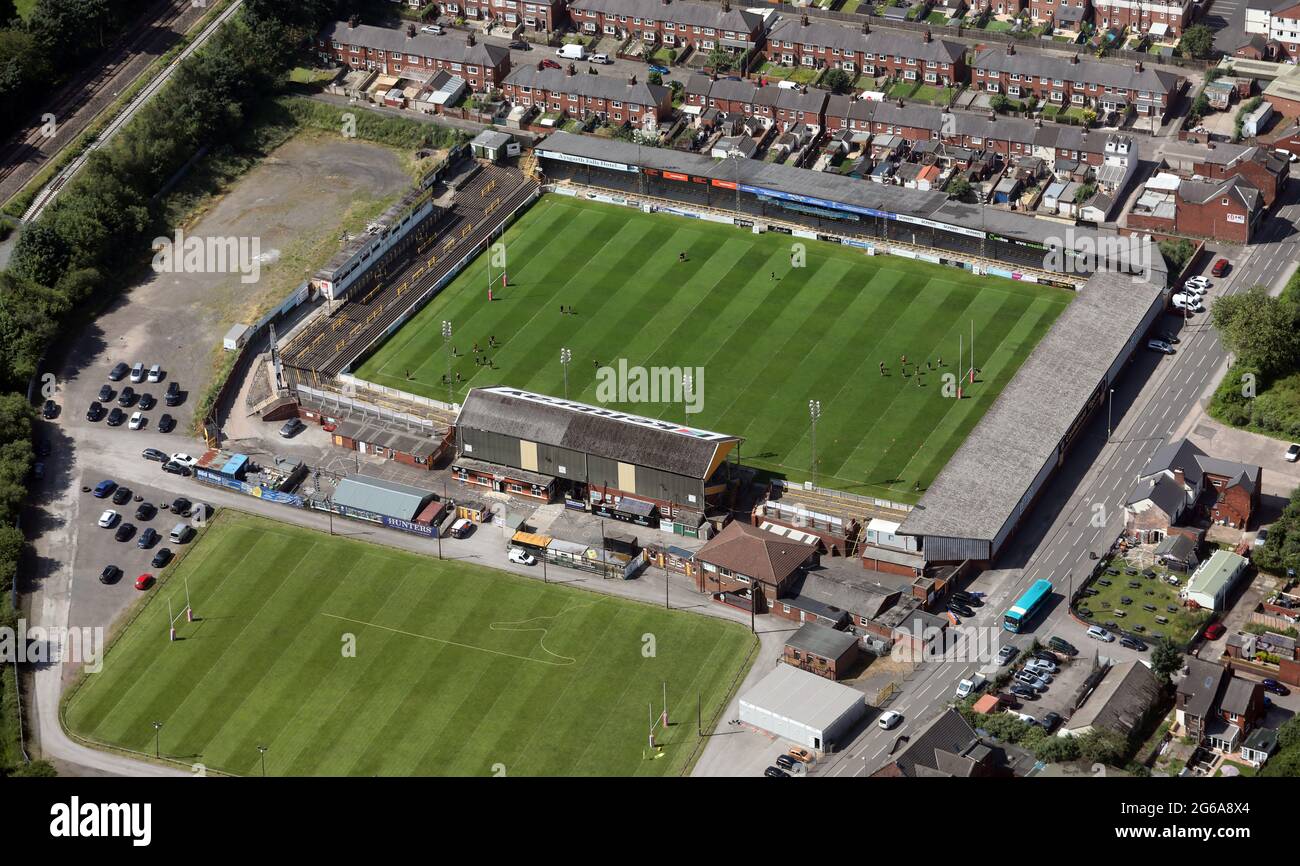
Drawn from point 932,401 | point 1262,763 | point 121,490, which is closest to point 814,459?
point 932,401

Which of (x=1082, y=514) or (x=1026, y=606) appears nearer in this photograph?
(x=1026, y=606)

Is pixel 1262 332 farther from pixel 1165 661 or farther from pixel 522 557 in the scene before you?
pixel 522 557

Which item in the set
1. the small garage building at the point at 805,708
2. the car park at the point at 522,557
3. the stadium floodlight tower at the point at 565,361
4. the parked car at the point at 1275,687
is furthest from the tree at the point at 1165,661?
the stadium floodlight tower at the point at 565,361

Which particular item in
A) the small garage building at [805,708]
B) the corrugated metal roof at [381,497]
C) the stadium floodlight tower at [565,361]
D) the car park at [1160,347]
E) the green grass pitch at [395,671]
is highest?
the car park at [1160,347]

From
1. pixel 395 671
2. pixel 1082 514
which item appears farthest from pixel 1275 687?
pixel 395 671

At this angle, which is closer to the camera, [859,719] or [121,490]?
[859,719]

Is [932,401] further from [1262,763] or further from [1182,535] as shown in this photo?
[1262,763]

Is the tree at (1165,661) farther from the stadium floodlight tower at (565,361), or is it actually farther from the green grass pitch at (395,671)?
the stadium floodlight tower at (565,361)
